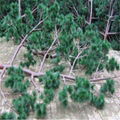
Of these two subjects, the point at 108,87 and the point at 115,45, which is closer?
the point at 108,87

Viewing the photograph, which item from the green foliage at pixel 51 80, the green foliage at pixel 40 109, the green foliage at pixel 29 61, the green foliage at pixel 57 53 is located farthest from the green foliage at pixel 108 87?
the green foliage at pixel 29 61

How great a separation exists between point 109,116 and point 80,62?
61 cm

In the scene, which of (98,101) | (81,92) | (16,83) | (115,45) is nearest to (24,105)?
(16,83)

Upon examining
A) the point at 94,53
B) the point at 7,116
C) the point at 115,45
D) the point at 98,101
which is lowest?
the point at 115,45


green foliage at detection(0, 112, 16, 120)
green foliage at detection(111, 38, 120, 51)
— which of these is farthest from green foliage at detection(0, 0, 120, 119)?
green foliage at detection(111, 38, 120, 51)

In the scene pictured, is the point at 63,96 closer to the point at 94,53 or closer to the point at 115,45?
the point at 94,53

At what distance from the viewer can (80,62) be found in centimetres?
269

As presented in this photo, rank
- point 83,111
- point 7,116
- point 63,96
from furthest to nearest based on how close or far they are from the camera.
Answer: point 83,111 → point 63,96 → point 7,116

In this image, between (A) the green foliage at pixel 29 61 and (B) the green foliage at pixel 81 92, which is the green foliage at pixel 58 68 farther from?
(B) the green foliage at pixel 81 92

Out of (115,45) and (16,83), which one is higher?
(16,83)

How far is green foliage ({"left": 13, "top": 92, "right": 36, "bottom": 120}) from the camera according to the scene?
78.5 inches

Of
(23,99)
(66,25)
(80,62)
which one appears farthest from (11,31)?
(23,99)

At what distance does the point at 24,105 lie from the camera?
80.4 inches

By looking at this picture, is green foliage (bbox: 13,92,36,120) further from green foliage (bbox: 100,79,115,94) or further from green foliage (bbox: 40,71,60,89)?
green foliage (bbox: 100,79,115,94)
